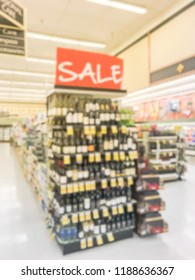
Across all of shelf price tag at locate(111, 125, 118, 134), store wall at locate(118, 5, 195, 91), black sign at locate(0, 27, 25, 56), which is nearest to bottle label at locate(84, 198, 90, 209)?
shelf price tag at locate(111, 125, 118, 134)

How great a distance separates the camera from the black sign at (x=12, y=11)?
440 cm

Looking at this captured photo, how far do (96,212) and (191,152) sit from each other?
1143 centimetres

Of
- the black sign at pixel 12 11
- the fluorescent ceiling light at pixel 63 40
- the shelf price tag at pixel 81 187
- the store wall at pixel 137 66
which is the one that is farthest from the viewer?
the fluorescent ceiling light at pixel 63 40

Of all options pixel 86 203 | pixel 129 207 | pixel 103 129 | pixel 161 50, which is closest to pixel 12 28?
pixel 103 129

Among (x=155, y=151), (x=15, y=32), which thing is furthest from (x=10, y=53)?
(x=155, y=151)

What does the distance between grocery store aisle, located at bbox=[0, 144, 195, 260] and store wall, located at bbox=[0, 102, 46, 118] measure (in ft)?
66.1

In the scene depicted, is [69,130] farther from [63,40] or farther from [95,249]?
[63,40]

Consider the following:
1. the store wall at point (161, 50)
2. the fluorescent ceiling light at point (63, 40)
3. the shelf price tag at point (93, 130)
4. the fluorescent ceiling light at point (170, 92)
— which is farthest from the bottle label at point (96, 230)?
the fluorescent ceiling light at point (63, 40)

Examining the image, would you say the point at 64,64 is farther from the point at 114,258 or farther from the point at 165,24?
the point at 165,24

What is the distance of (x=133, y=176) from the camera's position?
3.42 metres

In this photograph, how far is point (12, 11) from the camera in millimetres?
4512

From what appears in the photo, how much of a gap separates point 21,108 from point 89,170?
23.1 m

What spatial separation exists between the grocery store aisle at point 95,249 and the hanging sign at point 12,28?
10.6ft

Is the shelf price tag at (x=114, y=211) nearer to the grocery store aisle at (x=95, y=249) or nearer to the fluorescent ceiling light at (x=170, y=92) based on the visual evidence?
the grocery store aisle at (x=95, y=249)
